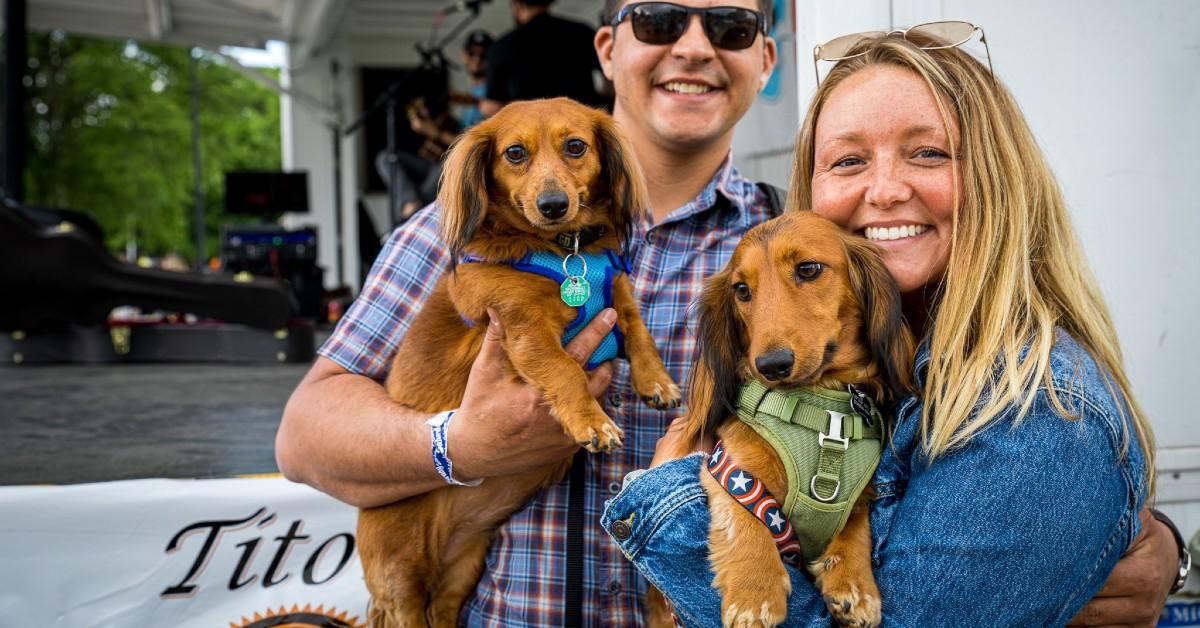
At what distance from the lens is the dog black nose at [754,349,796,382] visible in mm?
1410

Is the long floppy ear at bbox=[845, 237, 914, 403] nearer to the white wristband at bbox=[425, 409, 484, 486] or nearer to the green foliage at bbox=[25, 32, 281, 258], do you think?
the white wristband at bbox=[425, 409, 484, 486]

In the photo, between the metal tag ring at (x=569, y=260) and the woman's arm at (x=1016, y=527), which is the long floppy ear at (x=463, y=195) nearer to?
the metal tag ring at (x=569, y=260)

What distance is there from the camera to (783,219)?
5.31ft

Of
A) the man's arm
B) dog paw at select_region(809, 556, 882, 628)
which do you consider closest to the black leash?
the man's arm

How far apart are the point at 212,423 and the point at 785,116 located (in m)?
2.77

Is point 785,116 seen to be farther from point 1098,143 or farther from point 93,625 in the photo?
point 93,625

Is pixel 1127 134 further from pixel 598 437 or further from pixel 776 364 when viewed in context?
pixel 598 437

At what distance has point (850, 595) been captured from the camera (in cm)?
134

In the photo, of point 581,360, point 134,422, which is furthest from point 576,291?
point 134,422

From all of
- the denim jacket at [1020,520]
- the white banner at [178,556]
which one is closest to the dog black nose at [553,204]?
the denim jacket at [1020,520]

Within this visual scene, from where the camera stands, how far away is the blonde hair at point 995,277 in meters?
1.35

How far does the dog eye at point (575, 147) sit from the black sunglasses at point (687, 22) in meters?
0.31

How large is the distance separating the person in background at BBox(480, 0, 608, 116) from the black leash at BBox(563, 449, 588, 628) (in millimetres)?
3724

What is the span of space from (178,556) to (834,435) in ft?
5.88
